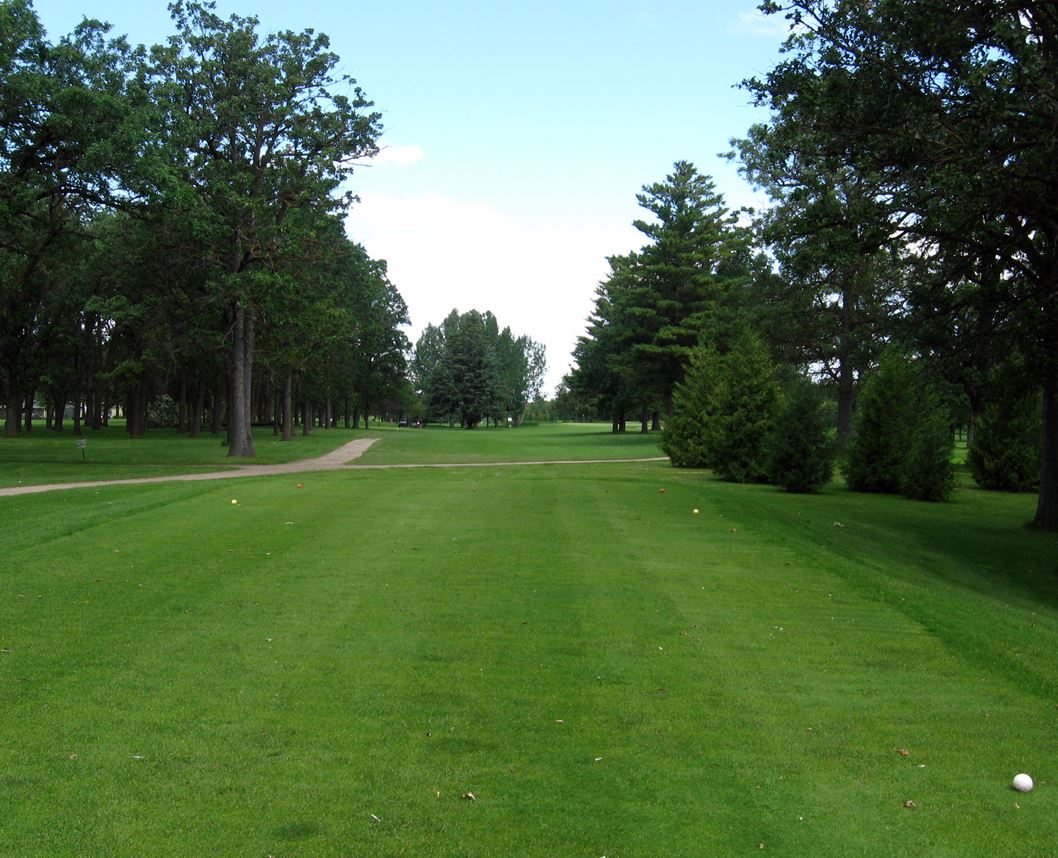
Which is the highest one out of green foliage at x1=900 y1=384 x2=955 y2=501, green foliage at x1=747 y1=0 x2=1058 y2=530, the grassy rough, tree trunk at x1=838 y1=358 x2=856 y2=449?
green foliage at x1=747 y1=0 x2=1058 y2=530

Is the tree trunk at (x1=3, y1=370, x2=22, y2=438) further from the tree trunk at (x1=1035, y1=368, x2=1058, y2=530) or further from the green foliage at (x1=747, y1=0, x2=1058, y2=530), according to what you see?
the tree trunk at (x1=1035, y1=368, x2=1058, y2=530)

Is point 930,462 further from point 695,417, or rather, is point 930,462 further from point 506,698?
point 506,698

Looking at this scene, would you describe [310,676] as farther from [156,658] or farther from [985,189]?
[985,189]

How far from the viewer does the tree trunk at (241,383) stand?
1409 inches

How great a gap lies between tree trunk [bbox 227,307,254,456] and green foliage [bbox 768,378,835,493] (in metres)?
21.5

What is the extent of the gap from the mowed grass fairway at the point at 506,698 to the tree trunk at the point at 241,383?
23.3m

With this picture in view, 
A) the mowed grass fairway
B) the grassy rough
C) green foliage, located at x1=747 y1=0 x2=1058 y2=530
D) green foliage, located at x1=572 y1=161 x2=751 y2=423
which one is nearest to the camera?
the mowed grass fairway

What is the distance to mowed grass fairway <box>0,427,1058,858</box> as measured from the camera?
4.47 meters

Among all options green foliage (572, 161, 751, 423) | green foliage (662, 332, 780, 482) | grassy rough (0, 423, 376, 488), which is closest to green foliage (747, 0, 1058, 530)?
green foliage (662, 332, 780, 482)

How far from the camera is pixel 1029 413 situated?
28.1 meters

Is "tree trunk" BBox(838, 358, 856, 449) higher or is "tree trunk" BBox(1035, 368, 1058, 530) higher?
"tree trunk" BBox(838, 358, 856, 449)

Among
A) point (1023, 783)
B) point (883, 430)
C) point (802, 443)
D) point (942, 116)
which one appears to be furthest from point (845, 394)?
point (1023, 783)

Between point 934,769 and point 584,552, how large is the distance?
21.9 ft

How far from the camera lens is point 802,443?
24.0m
